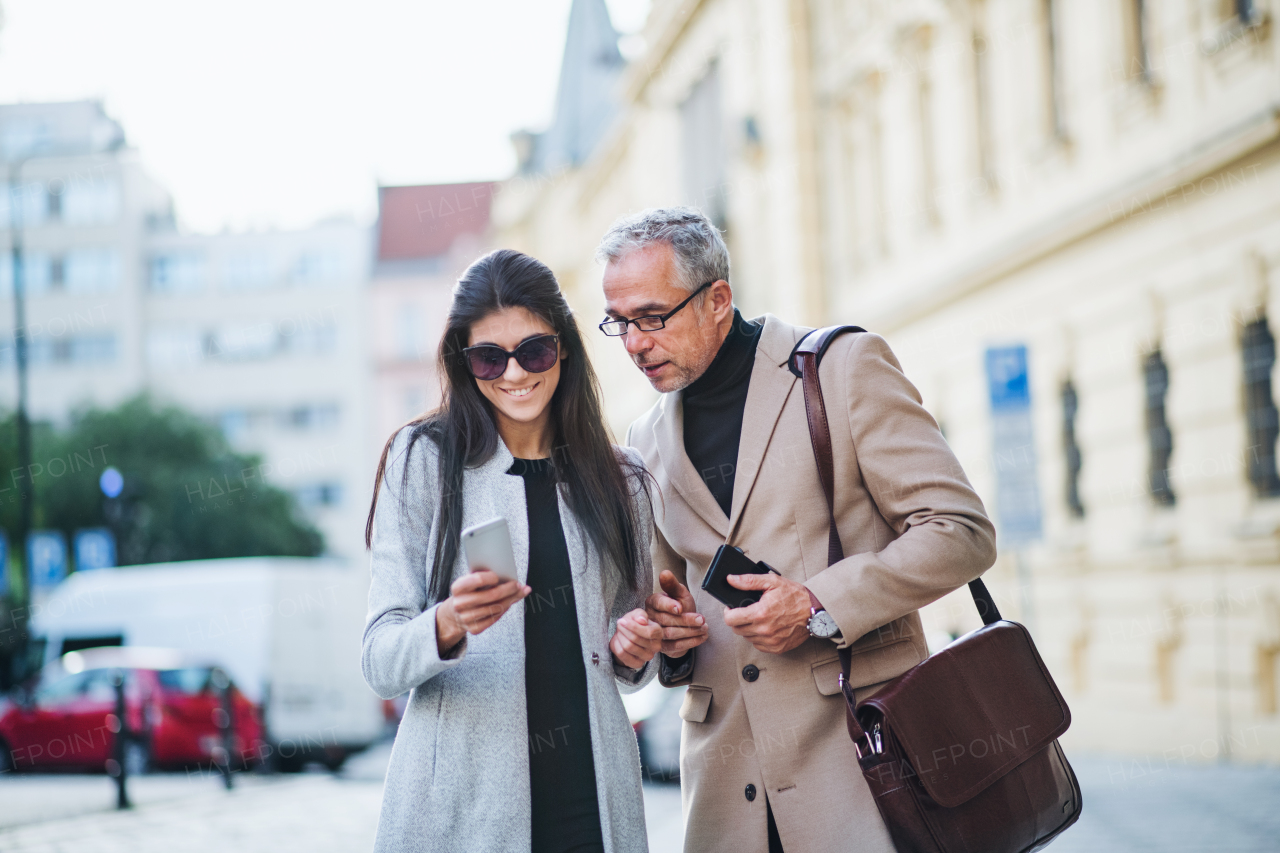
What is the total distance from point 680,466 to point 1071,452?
12942mm

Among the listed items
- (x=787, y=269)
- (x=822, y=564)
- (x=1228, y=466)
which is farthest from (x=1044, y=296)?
(x=822, y=564)

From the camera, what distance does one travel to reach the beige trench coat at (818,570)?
122 inches

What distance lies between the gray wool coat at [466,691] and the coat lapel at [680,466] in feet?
1.12

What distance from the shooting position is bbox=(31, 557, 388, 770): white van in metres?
20.6

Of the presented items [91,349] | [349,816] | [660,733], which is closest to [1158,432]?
[660,733]

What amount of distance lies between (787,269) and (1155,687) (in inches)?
450

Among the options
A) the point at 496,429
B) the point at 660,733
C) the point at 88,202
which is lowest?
the point at 660,733

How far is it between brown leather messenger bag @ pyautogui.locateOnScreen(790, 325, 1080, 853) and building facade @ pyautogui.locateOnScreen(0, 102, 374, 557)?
2422 inches

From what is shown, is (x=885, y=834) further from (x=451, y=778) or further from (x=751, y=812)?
(x=451, y=778)

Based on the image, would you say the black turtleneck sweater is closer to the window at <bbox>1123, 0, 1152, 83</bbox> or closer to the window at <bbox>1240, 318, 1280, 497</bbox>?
the window at <bbox>1240, 318, 1280, 497</bbox>

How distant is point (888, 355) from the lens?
335 cm

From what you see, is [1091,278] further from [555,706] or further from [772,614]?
[555,706]

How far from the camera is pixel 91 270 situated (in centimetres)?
6444

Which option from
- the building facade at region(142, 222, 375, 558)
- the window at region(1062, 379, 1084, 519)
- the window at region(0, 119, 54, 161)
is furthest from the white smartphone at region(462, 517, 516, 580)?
the window at region(0, 119, 54, 161)
